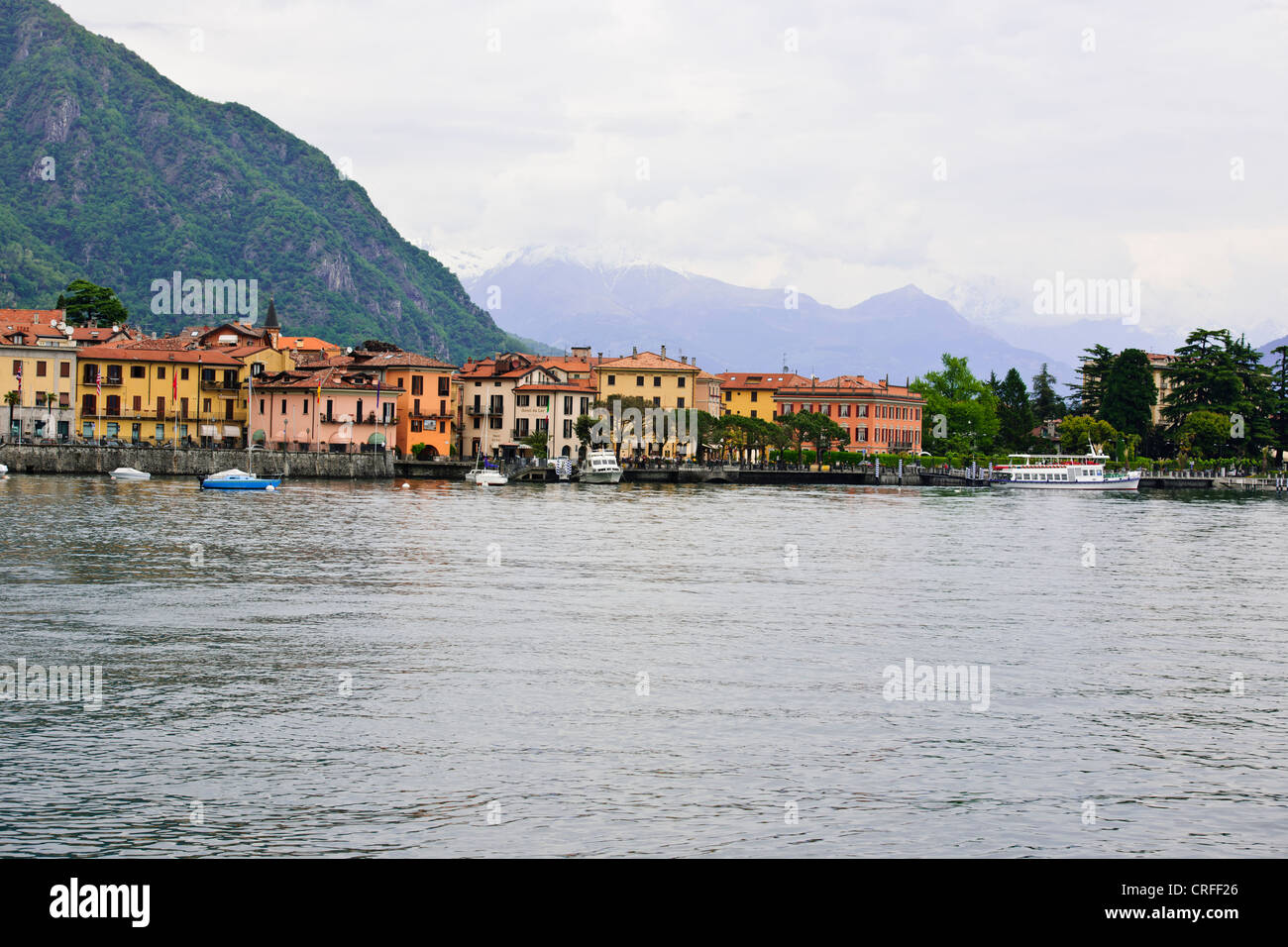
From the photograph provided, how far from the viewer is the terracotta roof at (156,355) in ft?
339

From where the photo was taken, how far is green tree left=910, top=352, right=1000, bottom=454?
148 m

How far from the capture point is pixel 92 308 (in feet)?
425

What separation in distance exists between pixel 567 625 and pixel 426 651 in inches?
169

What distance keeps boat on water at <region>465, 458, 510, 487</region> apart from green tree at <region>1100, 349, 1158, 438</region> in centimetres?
7771

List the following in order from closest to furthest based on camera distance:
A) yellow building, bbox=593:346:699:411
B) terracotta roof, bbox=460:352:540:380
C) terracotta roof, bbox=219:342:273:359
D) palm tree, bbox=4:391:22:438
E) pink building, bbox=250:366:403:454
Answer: palm tree, bbox=4:391:22:438 < pink building, bbox=250:366:403:454 < terracotta roof, bbox=219:342:273:359 < terracotta roof, bbox=460:352:540:380 < yellow building, bbox=593:346:699:411

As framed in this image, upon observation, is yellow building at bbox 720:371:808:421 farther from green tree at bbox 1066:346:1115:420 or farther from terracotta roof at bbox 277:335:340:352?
terracotta roof at bbox 277:335:340:352

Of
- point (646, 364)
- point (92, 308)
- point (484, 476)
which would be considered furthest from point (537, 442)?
point (92, 308)

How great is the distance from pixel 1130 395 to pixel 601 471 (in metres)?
72.3

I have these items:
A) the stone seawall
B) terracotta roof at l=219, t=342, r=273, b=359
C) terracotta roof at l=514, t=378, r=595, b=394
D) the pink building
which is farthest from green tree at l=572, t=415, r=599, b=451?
terracotta roof at l=219, t=342, r=273, b=359

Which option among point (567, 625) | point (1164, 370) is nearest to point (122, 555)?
point (567, 625)

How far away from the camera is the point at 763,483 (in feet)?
400

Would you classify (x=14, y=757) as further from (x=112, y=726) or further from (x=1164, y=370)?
(x=1164, y=370)

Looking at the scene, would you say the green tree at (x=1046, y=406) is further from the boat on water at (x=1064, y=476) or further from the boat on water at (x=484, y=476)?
the boat on water at (x=484, y=476)

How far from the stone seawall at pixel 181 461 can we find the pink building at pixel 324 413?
5075 mm
